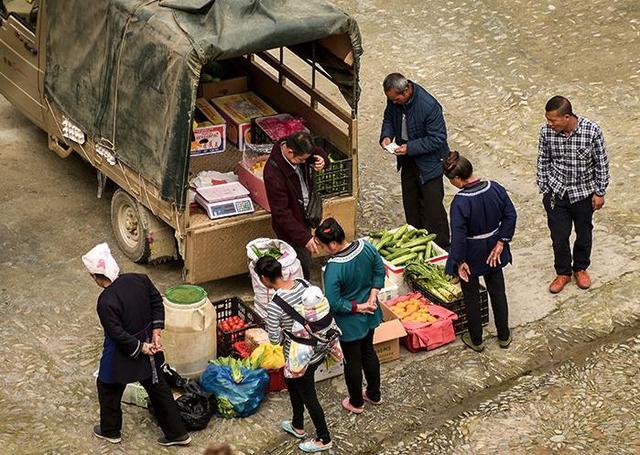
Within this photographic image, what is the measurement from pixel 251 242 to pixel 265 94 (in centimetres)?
251

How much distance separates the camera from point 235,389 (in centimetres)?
937

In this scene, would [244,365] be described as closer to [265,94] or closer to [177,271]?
[177,271]

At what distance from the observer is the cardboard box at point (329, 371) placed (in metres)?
9.84

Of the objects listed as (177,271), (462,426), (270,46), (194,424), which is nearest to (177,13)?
(270,46)

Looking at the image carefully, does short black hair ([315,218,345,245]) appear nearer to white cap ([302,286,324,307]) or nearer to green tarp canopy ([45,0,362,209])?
white cap ([302,286,324,307])

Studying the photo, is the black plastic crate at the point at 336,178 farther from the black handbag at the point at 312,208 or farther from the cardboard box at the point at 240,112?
the cardboard box at the point at 240,112

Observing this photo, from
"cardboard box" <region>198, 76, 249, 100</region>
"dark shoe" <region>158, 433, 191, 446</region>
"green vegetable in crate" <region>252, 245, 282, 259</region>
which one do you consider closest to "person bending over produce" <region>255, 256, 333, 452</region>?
"dark shoe" <region>158, 433, 191, 446</region>

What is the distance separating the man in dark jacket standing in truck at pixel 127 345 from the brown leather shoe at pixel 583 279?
399cm

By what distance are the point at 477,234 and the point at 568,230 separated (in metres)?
1.43

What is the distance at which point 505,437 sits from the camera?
9414 mm

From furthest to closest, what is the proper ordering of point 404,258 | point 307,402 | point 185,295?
1. point 404,258
2. point 185,295
3. point 307,402

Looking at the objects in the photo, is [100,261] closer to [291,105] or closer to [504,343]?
[504,343]

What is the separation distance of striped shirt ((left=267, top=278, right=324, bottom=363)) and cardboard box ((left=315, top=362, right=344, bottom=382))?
123cm

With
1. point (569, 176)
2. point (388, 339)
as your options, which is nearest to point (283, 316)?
point (388, 339)
